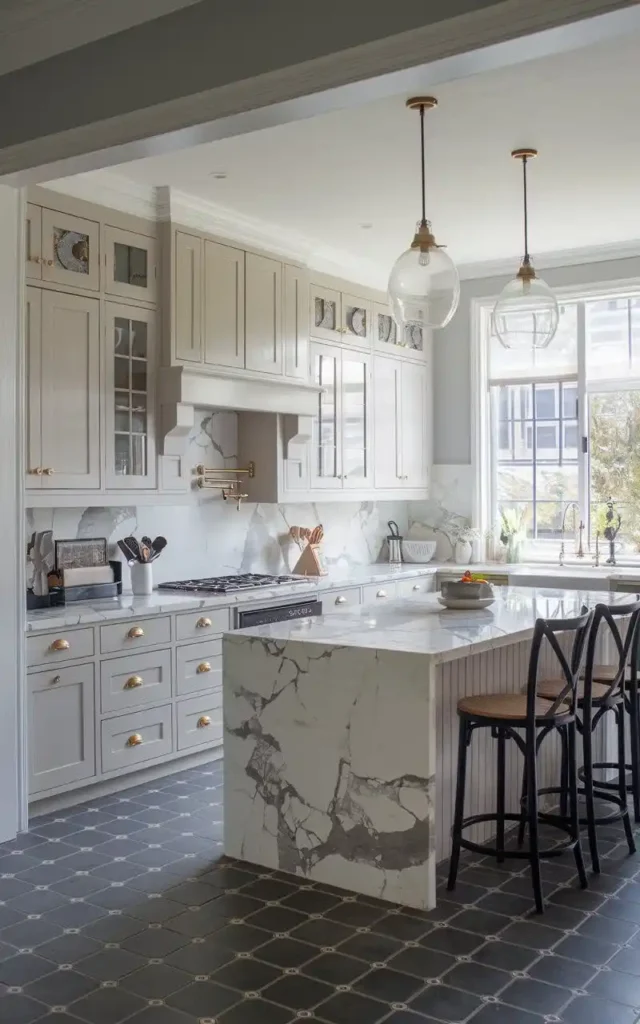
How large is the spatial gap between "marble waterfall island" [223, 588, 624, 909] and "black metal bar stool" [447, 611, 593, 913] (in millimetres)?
123

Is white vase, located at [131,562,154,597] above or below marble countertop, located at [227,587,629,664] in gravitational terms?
above

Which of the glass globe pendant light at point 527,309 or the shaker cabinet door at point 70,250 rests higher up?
the shaker cabinet door at point 70,250

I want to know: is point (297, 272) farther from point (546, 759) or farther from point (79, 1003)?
point (79, 1003)

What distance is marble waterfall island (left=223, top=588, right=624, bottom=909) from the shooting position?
3.26m

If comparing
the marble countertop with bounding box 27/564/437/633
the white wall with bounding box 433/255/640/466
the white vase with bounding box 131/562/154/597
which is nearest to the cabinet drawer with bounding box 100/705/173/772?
the marble countertop with bounding box 27/564/437/633

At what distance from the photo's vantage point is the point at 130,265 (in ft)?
15.9

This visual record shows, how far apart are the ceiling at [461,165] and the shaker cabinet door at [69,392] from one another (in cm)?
75

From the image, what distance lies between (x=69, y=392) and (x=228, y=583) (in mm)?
1443

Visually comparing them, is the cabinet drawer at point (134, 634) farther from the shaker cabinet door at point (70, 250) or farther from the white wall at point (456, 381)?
the white wall at point (456, 381)

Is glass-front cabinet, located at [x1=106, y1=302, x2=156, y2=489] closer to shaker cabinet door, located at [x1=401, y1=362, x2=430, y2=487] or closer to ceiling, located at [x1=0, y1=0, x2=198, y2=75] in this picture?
ceiling, located at [x1=0, y1=0, x2=198, y2=75]

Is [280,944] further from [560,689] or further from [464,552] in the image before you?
[464,552]

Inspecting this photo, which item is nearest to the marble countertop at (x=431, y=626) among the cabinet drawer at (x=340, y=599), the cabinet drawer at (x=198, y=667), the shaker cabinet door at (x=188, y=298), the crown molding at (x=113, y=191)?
the cabinet drawer at (x=198, y=667)

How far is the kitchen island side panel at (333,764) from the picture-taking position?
3.25 meters

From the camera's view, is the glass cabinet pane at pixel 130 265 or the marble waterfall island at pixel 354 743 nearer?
the marble waterfall island at pixel 354 743
